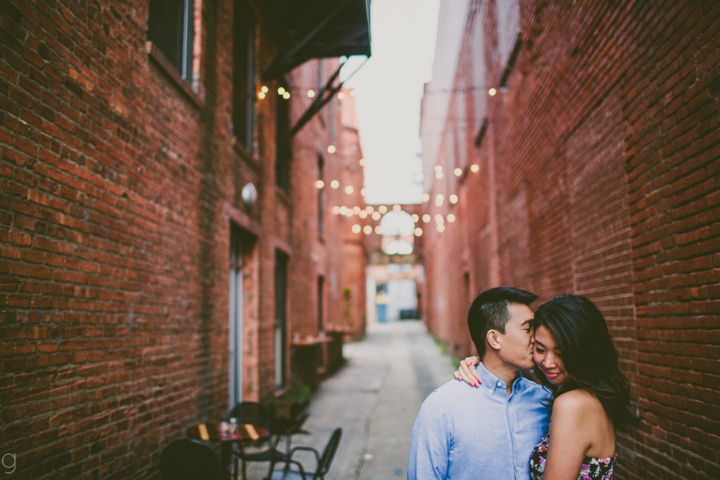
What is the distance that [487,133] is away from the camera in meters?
9.95

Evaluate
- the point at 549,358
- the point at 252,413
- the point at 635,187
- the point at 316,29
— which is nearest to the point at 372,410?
the point at 252,413

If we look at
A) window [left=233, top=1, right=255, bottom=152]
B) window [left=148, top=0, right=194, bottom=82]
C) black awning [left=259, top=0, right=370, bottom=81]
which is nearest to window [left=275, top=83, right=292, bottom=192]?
black awning [left=259, top=0, right=370, bottom=81]

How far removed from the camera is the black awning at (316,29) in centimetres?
775

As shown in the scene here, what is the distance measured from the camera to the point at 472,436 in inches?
79.8

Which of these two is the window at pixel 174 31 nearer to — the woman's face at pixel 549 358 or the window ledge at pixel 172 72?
the window ledge at pixel 172 72

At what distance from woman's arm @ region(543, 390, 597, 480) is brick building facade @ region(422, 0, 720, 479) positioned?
113 cm

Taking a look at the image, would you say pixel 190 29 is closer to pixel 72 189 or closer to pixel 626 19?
pixel 72 189

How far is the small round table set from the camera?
14.5ft

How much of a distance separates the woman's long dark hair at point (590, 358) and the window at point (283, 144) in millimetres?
8509

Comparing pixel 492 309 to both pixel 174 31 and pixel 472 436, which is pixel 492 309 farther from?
pixel 174 31

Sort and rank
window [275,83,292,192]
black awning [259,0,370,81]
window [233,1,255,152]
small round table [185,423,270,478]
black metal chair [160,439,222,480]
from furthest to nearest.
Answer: window [275,83,292,192], black awning [259,0,370,81], window [233,1,255,152], small round table [185,423,270,478], black metal chair [160,439,222,480]

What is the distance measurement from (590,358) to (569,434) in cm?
30

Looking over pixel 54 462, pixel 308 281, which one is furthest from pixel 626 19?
pixel 308 281

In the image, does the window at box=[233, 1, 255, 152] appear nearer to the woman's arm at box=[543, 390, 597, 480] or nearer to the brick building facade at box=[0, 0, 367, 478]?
the brick building facade at box=[0, 0, 367, 478]
